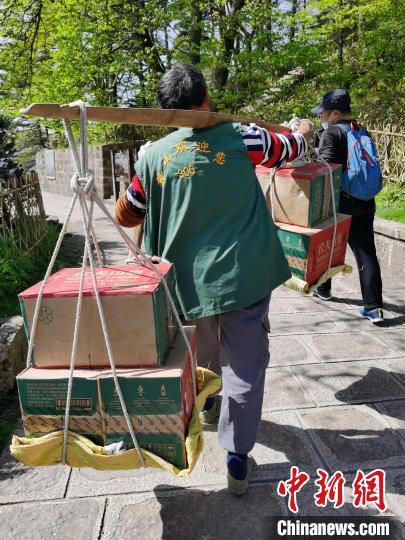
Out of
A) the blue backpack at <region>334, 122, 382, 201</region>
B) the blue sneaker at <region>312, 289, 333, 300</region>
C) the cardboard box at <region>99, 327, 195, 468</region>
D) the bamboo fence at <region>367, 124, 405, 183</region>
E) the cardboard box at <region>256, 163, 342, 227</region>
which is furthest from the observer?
the bamboo fence at <region>367, 124, 405, 183</region>

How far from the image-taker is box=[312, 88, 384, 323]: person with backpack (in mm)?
3844

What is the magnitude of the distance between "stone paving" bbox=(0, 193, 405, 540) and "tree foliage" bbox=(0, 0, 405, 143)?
787 cm

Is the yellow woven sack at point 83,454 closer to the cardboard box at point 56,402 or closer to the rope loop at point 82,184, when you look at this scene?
the cardboard box at point 56,402

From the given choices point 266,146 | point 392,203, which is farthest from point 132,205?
point 392,203

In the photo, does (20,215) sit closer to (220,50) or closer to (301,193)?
(301,193)

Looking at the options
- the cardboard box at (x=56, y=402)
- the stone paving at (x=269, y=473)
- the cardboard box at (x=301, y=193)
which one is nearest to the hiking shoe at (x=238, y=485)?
the stone paving at (x=269, y=473)

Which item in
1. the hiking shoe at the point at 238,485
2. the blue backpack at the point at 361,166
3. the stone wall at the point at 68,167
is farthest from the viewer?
the stone wall at the point at 68,167

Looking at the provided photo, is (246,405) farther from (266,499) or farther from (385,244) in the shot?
(385,244)

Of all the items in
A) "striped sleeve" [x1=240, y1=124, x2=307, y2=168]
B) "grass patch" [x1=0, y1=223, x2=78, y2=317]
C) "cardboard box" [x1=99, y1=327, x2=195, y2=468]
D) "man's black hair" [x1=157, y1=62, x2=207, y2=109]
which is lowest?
"grass patch" [x1=0, y1=223, x2=78, y2=317]

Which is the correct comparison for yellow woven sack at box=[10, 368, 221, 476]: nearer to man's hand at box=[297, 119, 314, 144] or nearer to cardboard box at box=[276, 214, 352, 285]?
cardboard box at box=[276, 214, 352, 285]

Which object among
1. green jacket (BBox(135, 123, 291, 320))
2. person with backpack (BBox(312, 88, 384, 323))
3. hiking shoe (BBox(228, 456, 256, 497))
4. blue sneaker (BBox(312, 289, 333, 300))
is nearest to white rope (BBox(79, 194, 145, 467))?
green jacket (BBox(135, 123, 291, 320))

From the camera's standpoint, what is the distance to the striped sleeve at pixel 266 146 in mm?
2141

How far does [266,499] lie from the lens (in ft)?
7.62

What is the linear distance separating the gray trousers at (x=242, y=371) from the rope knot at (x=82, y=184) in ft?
2.95
